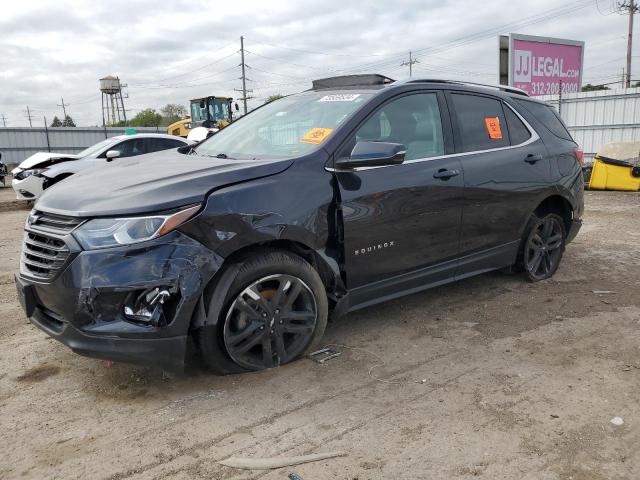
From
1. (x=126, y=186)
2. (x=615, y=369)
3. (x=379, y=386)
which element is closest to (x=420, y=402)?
(x=379, y=386)

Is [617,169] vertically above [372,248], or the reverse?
[372,248]

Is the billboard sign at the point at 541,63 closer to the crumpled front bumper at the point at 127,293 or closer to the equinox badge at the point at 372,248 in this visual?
the equinox badge at the point at 372,248

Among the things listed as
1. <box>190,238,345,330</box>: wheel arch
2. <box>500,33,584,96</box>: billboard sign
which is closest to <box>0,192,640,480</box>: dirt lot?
<box>190,238,345,330</box>: wheel arch

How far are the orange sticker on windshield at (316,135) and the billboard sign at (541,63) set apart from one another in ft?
54.1

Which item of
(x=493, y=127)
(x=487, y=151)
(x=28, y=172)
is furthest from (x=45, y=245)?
(x=28, y=172)

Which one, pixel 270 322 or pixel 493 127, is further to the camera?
pixel 493 127

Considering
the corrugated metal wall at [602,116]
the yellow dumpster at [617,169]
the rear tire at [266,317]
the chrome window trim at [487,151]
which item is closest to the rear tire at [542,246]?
the chrome window trim at [487,151]

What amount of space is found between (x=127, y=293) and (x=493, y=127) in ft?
10.4

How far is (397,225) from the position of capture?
3627 mm

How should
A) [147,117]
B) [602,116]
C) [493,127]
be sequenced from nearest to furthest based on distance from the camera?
[493,127] → [602,116] → [147,117]

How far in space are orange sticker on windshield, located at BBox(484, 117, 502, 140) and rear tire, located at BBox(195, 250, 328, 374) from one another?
2087 mm

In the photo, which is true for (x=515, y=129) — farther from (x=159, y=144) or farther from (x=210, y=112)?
(x=210, y=112)

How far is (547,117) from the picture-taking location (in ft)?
16.5

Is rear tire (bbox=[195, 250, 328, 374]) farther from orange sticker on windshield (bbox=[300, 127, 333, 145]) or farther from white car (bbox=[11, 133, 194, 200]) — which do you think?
white car (bbox=[11, 133, 194, 200])
